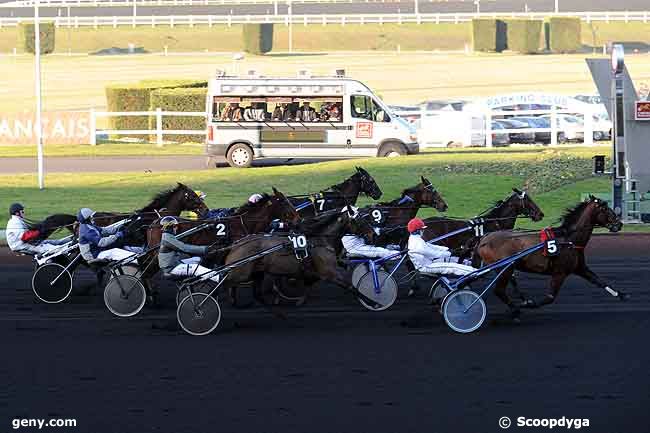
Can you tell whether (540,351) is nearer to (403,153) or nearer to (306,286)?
(306,286)

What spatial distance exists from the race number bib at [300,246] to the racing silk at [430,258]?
105cm

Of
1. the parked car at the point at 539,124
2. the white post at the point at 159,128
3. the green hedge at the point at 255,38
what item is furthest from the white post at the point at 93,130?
the green hedge at the point at 255,38

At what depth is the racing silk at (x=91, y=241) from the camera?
525 inches

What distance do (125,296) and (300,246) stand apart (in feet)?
6.86

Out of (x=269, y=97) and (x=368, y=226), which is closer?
(x=368, y=226)

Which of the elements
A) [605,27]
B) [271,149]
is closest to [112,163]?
[271,149]

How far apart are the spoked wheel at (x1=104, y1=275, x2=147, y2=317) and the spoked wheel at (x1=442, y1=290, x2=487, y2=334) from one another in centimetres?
330

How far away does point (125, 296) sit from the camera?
13.0 metres

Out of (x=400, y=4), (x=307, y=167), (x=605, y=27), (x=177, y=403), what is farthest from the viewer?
(x=400, y=4)

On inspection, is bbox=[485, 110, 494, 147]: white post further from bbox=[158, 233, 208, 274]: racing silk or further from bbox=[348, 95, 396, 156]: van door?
bbox=[158, 233, 208, 274]: racing silk

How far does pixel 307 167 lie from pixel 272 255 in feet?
51.7

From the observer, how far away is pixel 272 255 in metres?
12.3

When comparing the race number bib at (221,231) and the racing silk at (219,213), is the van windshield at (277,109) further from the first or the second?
the race number bib at (221,231)

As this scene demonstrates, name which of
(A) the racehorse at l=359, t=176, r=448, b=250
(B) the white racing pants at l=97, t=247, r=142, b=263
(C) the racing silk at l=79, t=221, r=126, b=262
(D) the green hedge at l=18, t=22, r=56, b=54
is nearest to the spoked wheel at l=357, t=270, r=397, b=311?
(A) the racehorse at l=359, t=176, r=448, b=250
